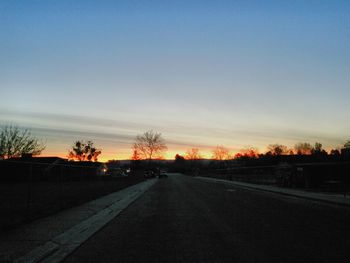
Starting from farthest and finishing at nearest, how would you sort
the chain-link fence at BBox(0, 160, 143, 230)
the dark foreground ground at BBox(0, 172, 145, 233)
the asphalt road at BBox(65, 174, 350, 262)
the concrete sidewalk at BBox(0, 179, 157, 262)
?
the dark foreground ground at BBox(0, 172, 145, 233), the chain-link fence at BBox(0, 160, 143, 230), the concrete sidewalk at BBox(0, 179, 157, 262), the asphalt road at BBox(65, 174, 350, 262)

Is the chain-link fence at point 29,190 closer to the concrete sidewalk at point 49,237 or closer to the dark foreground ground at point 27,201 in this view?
the dark foreground ground at point 27,201

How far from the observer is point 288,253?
975cm

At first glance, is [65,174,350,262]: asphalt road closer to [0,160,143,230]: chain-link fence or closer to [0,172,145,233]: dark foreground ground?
[0,172,145,233]: dark foreground ground

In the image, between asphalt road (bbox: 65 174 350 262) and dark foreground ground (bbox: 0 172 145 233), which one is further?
dark foreground ground (bbox: 0 172 145 233)

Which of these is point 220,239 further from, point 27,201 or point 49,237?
point 27,201

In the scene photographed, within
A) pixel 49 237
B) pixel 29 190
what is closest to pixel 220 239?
pixel 49 237

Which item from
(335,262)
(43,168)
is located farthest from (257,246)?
(43,168)

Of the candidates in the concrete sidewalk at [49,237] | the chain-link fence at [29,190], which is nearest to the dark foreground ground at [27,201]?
the chain-link fence at [29,190]

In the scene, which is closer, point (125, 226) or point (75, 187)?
point (125, 226)

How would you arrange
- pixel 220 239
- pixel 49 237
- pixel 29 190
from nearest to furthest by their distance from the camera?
pixel 220 239 < pixel 49 237 < pixel 29 190

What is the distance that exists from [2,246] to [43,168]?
7.84 metres

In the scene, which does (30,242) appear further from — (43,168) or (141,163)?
(141,163)

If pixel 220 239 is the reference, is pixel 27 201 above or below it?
above

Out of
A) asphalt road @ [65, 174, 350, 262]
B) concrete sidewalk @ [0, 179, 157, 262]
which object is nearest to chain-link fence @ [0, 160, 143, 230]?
concrete sidewalk @ [0, 179, 157, 262]
